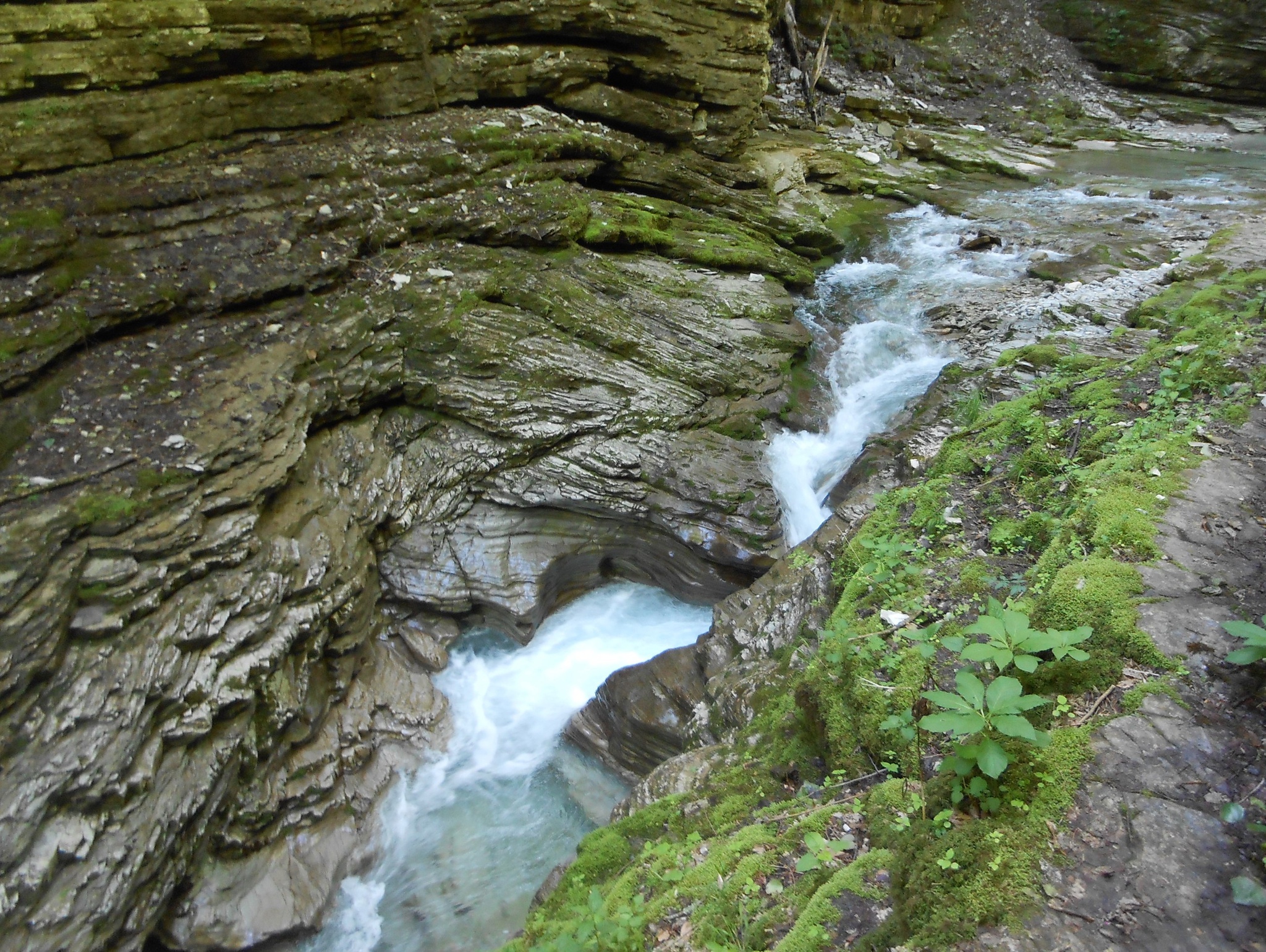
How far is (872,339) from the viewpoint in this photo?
11117 millimetres

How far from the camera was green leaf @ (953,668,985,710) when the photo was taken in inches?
85.4

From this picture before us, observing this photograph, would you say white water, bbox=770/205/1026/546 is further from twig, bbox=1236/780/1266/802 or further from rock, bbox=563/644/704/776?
twig, bbox=1236/780/1266/802

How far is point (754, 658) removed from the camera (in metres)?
5.75

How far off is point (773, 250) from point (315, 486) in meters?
8.30

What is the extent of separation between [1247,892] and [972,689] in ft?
2.62

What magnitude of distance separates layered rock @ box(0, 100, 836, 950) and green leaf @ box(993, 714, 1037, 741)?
5840 mm

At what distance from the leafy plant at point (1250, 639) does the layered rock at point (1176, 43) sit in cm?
2762

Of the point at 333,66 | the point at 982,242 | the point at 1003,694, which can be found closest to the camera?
the point at 1003,694

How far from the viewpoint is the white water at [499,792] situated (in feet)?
19.9

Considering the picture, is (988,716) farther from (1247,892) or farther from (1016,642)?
(1247,892)

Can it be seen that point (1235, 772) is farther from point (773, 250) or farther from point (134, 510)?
point (773, 250)

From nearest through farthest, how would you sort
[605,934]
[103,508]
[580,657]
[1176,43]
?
[605,934], [103,508], [580,657], [1176,43]

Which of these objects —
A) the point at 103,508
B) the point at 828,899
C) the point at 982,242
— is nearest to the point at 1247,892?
the point at 828,899

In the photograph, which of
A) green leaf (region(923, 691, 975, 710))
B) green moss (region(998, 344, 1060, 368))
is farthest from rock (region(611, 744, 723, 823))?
green moss (region(998, 344, 1060, 368))
